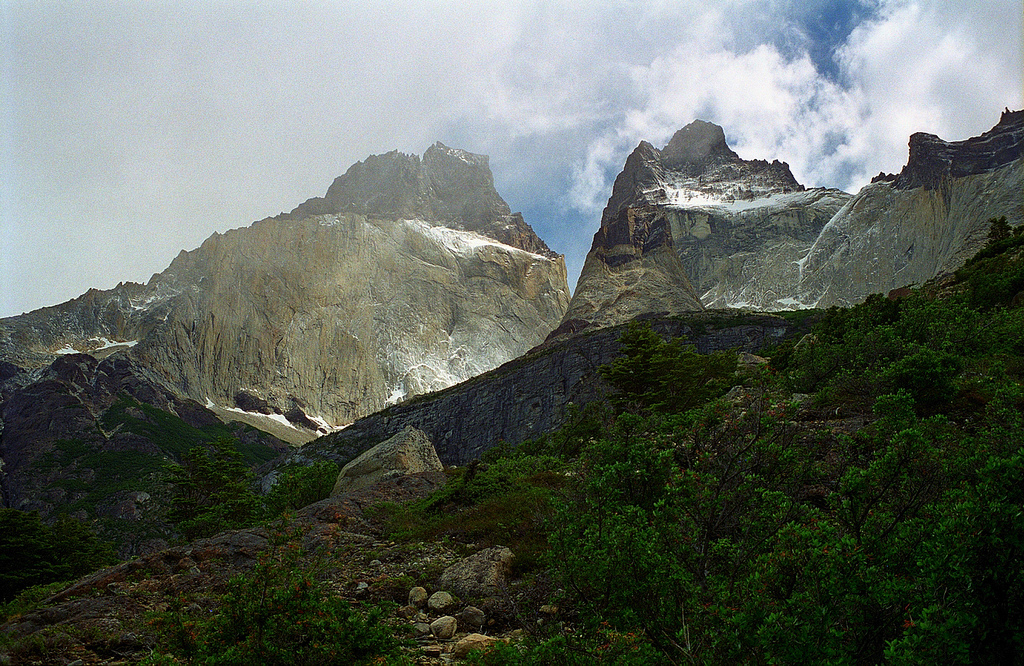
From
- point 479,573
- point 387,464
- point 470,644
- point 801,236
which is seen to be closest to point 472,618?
point 470,644

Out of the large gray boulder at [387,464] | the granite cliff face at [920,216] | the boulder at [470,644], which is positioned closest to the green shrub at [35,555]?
the large gray boulder at [387,464]

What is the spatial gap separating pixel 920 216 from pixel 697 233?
1909 inches

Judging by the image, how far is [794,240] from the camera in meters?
118

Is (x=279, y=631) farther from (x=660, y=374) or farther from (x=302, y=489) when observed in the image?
(x=660, y=374)

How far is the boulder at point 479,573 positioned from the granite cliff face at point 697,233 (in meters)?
68.0

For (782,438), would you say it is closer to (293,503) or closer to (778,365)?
(778,365)

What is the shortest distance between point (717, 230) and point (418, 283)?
6825 cm

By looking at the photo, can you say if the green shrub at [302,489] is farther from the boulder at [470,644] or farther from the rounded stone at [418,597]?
the boulder at [470,644]

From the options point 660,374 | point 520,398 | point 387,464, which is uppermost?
point 520,398

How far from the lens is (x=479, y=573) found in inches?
281

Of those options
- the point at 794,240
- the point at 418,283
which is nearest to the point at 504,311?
the point at 418,283

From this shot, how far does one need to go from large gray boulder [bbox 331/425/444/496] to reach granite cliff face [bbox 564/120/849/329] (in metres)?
57.0

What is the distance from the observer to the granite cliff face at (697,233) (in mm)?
83625

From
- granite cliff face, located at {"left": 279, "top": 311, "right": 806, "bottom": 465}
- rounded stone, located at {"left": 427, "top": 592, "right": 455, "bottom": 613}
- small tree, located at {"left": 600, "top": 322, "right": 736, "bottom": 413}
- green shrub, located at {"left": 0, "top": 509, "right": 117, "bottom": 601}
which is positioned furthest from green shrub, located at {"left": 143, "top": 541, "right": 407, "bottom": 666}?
granite cliff face, located at {"left": 279, "top": 311, "right": 806, "bottom": 465}
